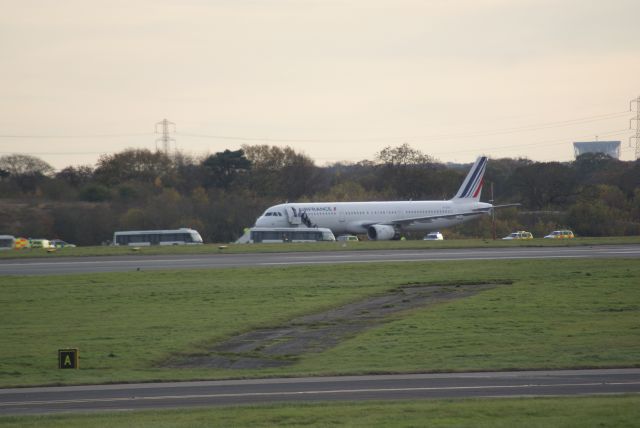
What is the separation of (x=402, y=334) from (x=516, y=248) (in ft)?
117

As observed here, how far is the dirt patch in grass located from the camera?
24719 millimetres

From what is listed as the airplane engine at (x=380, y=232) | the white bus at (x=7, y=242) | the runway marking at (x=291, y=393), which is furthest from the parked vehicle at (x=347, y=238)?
the runway marking at (x=291, y=393)

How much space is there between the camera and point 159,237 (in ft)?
283

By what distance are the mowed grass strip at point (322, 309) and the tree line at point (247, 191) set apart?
179 ft

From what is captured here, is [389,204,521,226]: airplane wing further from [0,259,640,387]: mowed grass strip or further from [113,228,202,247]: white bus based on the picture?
[0,259,640,387]: mowed grass strip

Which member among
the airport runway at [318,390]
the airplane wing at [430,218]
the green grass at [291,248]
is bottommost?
the airport runway at [318,390]

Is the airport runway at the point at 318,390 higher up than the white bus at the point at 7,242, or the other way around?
the white bus at the point at 7,242

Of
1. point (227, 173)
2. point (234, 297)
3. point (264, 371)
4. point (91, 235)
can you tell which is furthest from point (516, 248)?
point (227, 173)

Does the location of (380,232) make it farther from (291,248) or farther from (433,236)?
(291,248)

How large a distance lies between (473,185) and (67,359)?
247ft

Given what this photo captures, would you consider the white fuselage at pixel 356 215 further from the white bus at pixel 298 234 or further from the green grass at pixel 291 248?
the green grass at pixel 291 248

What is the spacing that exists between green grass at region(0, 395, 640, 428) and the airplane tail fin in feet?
255

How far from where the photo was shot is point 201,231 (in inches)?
4104

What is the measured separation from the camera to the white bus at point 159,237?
85688 millimetres
